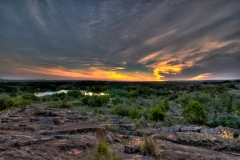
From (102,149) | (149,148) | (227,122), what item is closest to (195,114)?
(227,122)

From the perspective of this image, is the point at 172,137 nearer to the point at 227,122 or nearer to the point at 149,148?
the point at 149,148

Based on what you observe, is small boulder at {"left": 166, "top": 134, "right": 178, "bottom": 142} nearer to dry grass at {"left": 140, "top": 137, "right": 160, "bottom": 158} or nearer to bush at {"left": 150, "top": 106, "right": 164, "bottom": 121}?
dry grass at {"left": 140, "top": 137, "right": 160, "bottom": 158}

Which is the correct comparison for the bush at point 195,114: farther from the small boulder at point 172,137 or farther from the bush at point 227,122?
the small boulder at point 172,137

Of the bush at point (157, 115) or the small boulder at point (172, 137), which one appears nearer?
the small boulder at point (172, 137)

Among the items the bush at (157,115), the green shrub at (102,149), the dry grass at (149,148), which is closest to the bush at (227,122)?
the bush at (157,115)

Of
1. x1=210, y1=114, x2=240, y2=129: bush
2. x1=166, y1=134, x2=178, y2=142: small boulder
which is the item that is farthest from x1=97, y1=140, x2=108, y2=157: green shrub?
x1=210, y1=114, x2=240, y2=129: bush

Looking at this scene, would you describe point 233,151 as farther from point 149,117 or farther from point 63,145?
point 149,117

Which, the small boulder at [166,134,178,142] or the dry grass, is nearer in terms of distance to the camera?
the dry grass

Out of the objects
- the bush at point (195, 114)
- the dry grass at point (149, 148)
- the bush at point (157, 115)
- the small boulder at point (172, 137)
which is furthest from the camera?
the bush at point (157, 115)

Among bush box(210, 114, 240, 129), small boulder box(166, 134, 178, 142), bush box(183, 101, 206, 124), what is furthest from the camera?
bush box(183, 101, 206, 124)

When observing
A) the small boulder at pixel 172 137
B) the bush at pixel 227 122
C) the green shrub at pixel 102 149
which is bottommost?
the small boulder at pixel 172 137

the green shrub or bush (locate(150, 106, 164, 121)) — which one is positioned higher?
the green shrub

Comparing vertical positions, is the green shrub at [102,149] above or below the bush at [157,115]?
above

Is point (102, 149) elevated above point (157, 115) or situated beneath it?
elevated above
